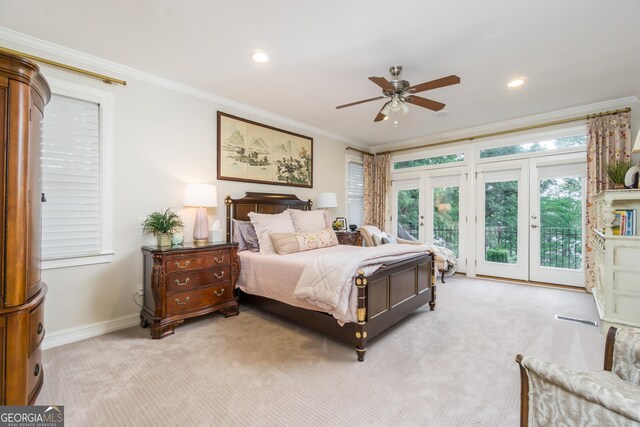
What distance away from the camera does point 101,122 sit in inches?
114

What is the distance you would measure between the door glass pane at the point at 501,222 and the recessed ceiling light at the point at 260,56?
436 cm

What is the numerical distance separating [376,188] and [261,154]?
2978 mm

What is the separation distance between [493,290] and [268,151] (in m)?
4.07

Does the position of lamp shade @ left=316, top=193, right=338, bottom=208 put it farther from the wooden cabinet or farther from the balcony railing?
the wooden cabinet

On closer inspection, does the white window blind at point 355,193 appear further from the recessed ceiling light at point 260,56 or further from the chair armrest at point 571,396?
the chair armrest at point 571,396

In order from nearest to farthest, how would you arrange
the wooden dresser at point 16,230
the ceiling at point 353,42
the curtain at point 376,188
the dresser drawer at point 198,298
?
the wooden dresser at point 16,230 → the ceiling at point 353,42 → the dresser drawer at point 198,298 → the curtain at point 376,188

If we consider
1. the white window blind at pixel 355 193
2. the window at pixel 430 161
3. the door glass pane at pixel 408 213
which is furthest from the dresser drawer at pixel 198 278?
the window at pixel 430 161

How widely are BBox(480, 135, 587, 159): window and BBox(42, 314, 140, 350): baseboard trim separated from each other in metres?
5.84

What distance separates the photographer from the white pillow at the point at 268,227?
3.52 metres

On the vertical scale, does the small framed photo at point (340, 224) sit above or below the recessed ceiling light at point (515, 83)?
below

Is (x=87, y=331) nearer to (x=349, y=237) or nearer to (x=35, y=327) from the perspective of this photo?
(x=35, y=327)

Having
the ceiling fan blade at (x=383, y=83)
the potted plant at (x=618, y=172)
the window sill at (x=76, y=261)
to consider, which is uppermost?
the ceiling fan blade at (x=383, y=83)

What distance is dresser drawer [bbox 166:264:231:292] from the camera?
286cm

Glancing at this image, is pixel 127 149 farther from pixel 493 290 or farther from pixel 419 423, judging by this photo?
pixel 493 290
